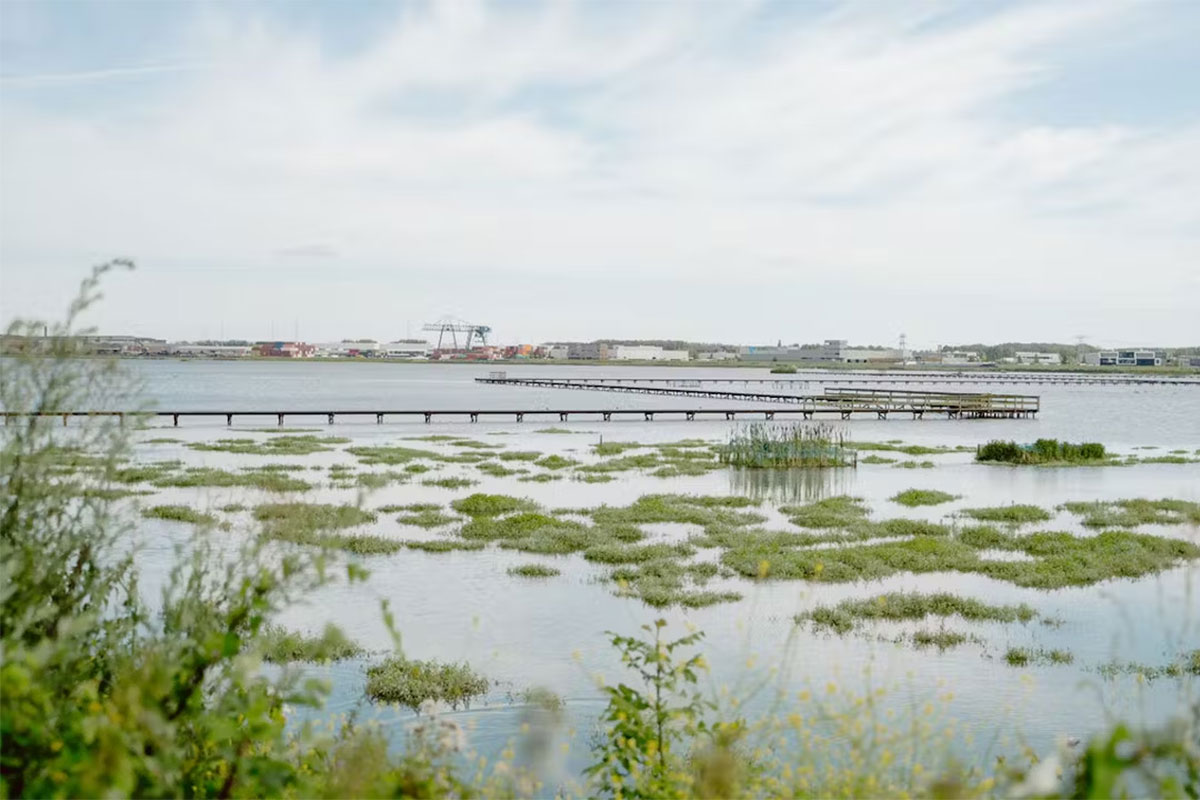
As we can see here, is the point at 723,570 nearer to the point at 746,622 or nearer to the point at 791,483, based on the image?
the point at 746,622

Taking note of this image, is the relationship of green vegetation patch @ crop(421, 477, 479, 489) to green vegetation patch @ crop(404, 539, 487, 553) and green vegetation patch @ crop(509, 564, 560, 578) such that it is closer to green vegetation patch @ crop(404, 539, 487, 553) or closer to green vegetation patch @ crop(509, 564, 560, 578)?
green vegetation patch @ crop(404, 539, 487, 553)

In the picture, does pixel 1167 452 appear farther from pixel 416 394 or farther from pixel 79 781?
pixel 416 394

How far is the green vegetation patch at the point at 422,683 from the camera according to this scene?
11.9m

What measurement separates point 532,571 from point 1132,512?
645 inches

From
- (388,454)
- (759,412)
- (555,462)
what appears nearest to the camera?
(555,462)

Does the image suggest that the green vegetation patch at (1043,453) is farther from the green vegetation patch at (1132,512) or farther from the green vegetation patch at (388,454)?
Result: the green vegetation patch at (388,454)

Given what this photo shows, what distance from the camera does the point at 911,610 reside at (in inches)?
647

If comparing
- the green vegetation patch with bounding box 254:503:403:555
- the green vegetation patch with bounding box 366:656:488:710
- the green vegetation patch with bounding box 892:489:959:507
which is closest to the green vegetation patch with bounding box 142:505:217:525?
the green vegetation patch with bounding box 366:656:488:710

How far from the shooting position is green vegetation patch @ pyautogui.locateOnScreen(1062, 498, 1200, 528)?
25.2 m

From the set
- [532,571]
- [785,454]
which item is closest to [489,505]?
[532,571]

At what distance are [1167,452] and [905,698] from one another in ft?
138

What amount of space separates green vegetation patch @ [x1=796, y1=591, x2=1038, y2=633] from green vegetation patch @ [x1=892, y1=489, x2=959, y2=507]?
12.1 metres

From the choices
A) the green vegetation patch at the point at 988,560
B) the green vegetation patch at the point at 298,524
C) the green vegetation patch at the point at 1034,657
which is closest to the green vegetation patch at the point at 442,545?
the green vegetation patch at the point at 988,560

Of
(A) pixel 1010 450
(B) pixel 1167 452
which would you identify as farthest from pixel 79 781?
(B) pixel 1167 452
